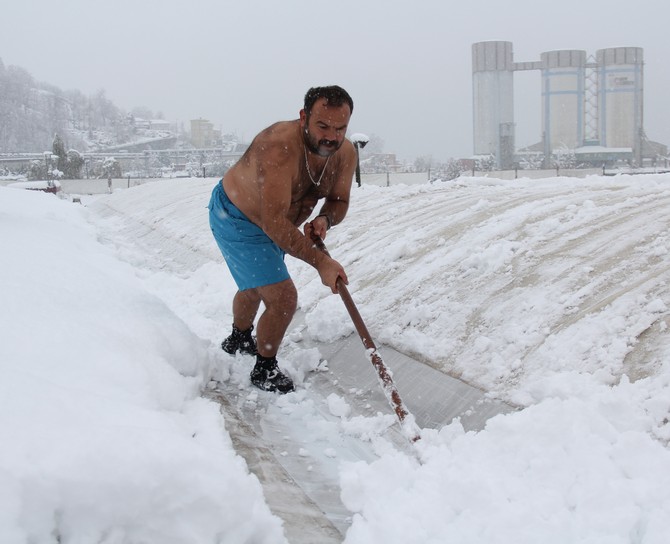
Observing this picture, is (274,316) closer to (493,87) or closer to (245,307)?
(245,307)

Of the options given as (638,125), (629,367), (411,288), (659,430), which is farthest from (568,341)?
(638,125)

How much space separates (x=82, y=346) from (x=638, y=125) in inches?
2055

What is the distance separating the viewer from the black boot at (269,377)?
393 centimetres

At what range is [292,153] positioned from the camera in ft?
11.8

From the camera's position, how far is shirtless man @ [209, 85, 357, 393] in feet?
11.5

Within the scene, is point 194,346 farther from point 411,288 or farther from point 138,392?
point 411,288

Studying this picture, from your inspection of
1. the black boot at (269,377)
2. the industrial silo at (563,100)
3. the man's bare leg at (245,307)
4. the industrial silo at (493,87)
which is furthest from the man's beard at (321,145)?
the industrial silo at (493,87)

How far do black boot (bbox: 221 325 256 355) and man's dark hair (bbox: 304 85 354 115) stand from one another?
154 centimetres

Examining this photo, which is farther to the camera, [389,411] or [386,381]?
[389,411]

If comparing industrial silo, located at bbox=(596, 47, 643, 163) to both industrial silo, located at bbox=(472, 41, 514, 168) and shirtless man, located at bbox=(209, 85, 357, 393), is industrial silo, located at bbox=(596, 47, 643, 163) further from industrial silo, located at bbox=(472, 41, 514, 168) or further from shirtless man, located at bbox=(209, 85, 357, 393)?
shirtless man, located at bbox=(209, 85, 357, 393)

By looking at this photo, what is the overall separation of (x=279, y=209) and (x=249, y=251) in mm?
557

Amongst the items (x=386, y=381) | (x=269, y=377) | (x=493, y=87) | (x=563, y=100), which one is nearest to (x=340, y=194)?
(x=269, y=377)

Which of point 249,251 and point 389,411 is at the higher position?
point 249,251

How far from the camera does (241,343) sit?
4.50 metres
